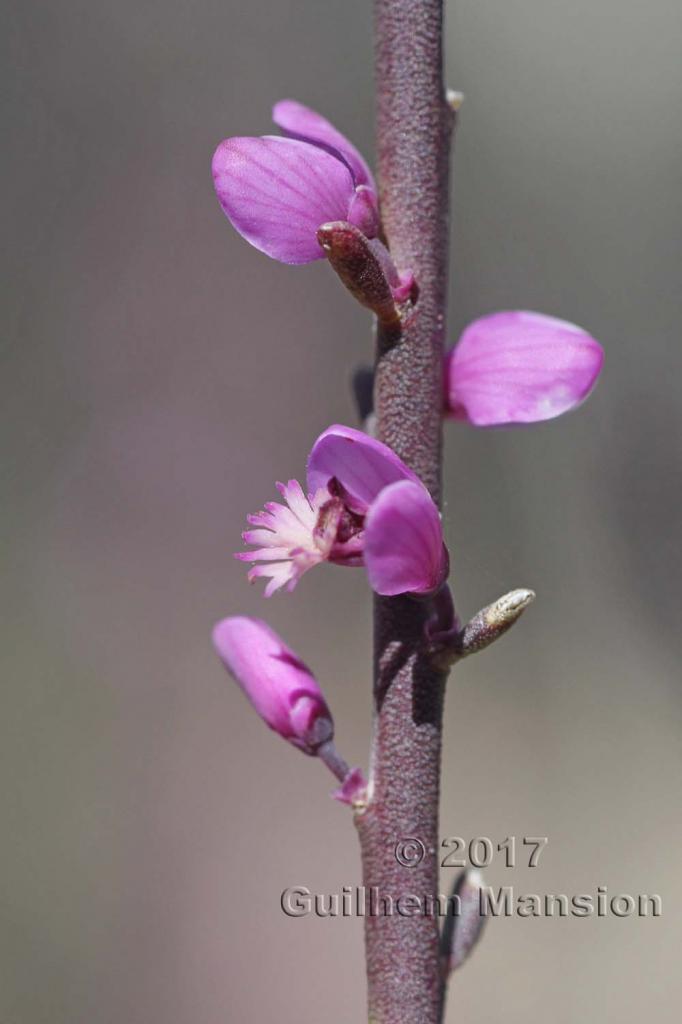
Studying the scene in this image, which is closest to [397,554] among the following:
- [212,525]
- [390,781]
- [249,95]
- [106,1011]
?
[390,781]

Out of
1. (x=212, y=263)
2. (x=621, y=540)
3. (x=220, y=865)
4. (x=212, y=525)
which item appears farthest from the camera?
(x=212, y=263)

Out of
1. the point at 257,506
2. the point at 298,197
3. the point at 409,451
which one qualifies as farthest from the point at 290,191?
the point at 257,506

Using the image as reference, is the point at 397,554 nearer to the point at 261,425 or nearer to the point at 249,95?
the point at 261,425

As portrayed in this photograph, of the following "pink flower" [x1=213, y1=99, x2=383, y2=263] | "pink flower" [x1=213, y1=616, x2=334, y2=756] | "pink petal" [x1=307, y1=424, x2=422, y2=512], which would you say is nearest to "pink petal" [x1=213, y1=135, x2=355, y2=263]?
"pink flower" [x1=213, y1=99, x2=383, y2=263]

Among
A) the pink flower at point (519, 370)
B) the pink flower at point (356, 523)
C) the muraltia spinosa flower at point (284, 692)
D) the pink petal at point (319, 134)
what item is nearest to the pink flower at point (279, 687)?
the muraltia spinosa flower at point (284, 692)

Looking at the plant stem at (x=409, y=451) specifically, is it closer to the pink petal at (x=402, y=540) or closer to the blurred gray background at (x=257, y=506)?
the pink petal at (x=402, y=540)

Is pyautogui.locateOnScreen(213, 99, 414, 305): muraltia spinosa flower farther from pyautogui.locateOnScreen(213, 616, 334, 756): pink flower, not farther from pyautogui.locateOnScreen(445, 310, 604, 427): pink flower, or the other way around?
pyautogui.locateOnScreen(213, 616, 334, 756): pink flower

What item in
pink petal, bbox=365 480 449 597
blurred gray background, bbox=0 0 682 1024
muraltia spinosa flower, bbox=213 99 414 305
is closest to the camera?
pink petal, bbox=365 480 449 597
